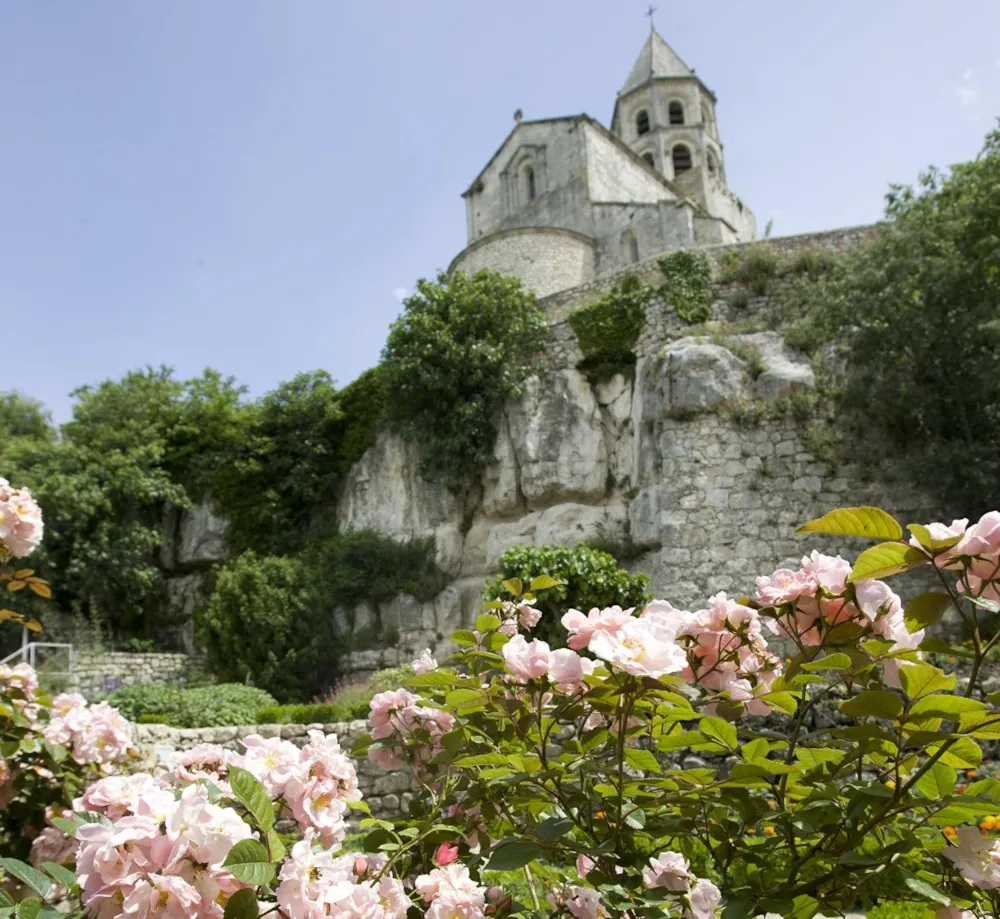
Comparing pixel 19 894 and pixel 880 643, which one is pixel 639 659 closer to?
pixel 880 643

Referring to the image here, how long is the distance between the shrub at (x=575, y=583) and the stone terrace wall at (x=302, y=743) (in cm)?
268

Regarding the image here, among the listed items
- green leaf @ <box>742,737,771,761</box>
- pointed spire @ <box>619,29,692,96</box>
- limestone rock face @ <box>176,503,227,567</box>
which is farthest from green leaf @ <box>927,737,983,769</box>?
pointed spire @ <box>619,29,692,96</box>

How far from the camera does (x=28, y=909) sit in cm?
125

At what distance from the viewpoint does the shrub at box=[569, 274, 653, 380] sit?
1551cm

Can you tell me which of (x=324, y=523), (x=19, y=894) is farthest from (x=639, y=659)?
(x=324, y=523)

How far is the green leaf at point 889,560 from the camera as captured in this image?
1486mm

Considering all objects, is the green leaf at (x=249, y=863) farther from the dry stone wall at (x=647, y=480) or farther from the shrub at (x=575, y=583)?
the dry stone wall at (x=647, y=480)

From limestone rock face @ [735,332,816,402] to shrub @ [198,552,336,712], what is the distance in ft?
30.0

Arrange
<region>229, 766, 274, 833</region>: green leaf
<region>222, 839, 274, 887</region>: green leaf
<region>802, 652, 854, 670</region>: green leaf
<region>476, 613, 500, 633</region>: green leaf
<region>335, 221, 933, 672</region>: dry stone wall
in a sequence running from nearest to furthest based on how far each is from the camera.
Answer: <region>222, 839, 274, 887</region>: green leaf → <region>229, 766, 274, 833</region>: green leaf → <region>802, 652, 854, 670</region>: green leaf → <region>476, 613, 500, 633</region>: green leaf → <region>335, 221, 933, 672</region>: dry stone wall

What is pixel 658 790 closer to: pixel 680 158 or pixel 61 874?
pixel 61 874

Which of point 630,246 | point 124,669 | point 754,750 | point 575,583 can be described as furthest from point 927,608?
point 630,246

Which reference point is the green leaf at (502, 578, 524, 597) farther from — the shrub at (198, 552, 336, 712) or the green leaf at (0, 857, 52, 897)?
the shrub at (198, 552, 336, 712)

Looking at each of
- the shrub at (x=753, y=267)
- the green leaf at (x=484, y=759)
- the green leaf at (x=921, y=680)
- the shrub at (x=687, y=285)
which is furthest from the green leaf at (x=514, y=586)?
the shrub at (x=753, y=267)

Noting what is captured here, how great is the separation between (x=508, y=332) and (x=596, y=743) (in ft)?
48.0
